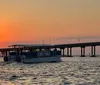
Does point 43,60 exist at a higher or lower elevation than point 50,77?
lower

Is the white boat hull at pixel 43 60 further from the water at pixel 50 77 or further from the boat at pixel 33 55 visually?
the water at pixel 50 77

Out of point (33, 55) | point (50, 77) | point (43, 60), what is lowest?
point (43, 60)

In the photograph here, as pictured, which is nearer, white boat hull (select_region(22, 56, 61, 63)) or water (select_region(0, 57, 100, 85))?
water (select_region(0, 57, 100, 85))

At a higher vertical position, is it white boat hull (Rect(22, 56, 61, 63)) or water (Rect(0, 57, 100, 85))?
water (Rect(0, 57, 100, 85))

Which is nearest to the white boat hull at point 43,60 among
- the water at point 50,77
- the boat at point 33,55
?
the boat at point 33,55

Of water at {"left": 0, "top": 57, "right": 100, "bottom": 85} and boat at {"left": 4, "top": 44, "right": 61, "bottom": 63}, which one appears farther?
boat at {"left": 4, "top": 44, "right": 61, "bottom": 63}

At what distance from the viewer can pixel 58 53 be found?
522 feet

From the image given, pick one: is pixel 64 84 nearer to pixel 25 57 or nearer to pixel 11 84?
pixel 11 84

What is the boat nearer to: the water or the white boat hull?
the white boat hull

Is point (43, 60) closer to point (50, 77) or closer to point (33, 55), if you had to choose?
point (33, 55)

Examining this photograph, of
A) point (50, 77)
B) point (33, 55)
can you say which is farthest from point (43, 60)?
point (50, 77)

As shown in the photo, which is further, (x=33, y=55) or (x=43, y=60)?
(x=43, y=60)

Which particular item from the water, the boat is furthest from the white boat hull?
the water

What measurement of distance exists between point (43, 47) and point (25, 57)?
55.2 ft
